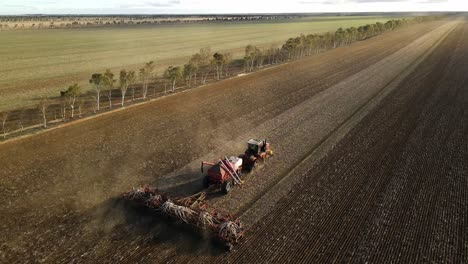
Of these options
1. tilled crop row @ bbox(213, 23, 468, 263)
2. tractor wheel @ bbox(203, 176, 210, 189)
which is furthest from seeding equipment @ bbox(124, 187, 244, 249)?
tractor wheel @ bbox(203, 176, 210, 189)

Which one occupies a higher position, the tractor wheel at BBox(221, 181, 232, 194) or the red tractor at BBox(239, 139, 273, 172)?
the red tractor at BBox(239, 139, 273, 172)

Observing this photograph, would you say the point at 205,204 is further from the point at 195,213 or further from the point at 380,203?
the point at 380,203

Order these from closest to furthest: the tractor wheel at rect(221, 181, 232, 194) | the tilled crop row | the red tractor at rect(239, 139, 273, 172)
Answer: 1. the tilled crop row
2. the tractor wheel at rect(221, 181, 232, 194)
3. the red tractor at rect(239, 139, 273, 172)

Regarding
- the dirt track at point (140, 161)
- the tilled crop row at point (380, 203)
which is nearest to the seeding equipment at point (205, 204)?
the dirt track at point (140, 161)

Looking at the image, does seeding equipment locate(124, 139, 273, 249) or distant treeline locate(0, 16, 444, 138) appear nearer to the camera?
seeding equipment locate(124, 139, 273, 249)

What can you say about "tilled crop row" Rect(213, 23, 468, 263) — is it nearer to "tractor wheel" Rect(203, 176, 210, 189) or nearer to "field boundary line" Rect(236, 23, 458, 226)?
"field boundary line" Rect(236, 23, 458, 226)

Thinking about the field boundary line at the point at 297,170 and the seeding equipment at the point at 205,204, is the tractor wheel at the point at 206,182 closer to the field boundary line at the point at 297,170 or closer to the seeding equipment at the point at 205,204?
the seeding equipment at the point at 205,204
